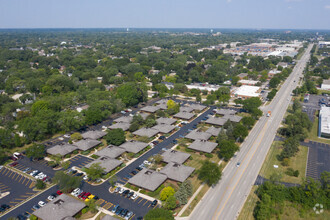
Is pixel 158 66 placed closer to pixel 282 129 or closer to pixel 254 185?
pixel 282 129

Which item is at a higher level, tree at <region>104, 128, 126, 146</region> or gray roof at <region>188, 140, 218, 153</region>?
tree at <region>104, 128, 126, 146</region>

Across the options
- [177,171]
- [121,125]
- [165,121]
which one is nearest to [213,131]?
[165,121]

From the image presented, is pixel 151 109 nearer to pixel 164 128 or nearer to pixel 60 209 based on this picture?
pixel 164 128

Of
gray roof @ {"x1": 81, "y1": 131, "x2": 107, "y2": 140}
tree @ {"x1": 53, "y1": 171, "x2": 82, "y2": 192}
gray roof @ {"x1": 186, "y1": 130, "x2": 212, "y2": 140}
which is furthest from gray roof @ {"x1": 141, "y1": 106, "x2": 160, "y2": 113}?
tree @ {"x1": 53, "y1": 171, "x2": 82, "y2": 192}

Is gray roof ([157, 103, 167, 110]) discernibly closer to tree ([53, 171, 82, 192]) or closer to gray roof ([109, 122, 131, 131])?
gray roof ([109, 122, 131, 131])

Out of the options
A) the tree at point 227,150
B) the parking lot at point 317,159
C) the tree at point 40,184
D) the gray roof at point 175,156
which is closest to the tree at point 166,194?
the gray roof at point 175,156

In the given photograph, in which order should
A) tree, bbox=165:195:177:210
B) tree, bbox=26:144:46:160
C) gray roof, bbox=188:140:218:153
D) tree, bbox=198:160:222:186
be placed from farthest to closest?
gray roof, bbox=188:140:218:153
tree, bbox=26:144:46:160
tree, bbox=198:160:222:186
tree, bbox=165:195:177:210
